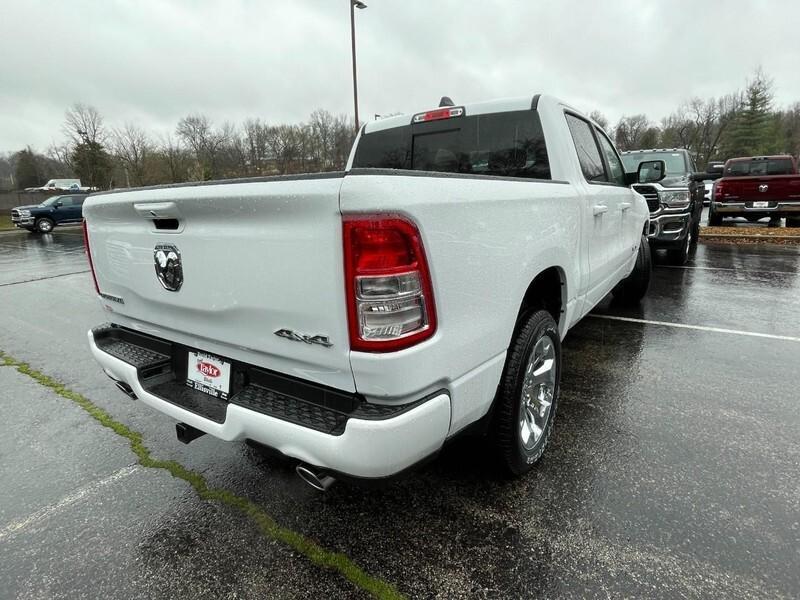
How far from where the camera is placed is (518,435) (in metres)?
2.29

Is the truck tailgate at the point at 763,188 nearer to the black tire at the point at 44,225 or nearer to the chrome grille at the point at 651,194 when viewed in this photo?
the chrome grille at the point at 651,194

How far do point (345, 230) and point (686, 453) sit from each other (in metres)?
2.37

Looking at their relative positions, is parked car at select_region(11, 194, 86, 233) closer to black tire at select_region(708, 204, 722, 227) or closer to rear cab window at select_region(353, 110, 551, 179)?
rear cab window at select_region(353, 110, 551, 179)

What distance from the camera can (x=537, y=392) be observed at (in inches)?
102

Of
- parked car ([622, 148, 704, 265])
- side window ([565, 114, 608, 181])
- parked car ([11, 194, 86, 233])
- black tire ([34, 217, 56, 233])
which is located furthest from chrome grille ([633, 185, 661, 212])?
black tire ([34, 217, 56, 233])

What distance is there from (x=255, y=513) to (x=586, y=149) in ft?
10.5

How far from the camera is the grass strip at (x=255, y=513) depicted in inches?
74.4

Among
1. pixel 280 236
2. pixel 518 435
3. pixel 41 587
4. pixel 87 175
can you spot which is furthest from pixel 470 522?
pixel 87 175

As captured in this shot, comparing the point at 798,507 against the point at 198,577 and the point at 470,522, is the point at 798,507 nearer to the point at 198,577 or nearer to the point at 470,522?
the point at 470,522

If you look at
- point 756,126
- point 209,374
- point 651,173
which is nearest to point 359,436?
point 209,374

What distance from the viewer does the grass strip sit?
189 cm

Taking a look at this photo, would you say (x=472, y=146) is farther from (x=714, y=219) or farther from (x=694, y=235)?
(x=714, y=219)

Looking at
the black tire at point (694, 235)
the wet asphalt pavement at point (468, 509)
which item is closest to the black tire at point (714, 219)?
the black tire at point (694, 235)

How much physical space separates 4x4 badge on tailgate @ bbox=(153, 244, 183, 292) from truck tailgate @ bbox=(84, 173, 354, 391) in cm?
2
